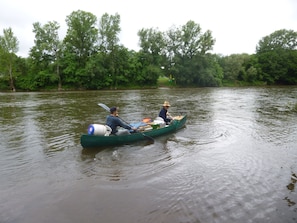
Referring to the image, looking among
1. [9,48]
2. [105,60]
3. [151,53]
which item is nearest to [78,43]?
[105,60]

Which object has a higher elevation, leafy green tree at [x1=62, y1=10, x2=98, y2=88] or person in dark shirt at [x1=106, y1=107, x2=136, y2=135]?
leafy green tree at [x1=62, y1=10, x2=98, y2=88]

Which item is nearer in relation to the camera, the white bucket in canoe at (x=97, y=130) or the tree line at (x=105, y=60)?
the white bucket in canoe at (x=97, y=130)

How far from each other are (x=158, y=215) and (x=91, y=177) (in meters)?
2.40

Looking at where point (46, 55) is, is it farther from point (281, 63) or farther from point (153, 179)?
point (281, 63)

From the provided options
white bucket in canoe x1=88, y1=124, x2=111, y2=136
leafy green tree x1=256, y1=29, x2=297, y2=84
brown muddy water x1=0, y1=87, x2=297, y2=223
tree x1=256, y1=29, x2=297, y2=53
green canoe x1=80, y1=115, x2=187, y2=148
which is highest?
tree x1=256, y1=29, x2=297, y2=53

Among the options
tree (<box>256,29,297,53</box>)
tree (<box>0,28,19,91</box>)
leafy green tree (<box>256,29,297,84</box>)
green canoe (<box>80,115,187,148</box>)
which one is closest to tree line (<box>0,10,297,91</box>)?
tree (<box>0,28,19,91</box>)

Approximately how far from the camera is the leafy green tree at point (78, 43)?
4375 cm

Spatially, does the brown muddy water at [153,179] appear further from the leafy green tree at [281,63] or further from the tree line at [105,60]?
the leafy green tree at [281,63]

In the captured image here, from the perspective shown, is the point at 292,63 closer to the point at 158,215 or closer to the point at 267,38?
the point at 267,38

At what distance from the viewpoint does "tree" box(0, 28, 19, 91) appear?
41.4 meters

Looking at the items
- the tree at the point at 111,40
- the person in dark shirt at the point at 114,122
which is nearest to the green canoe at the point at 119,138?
the person in dark shirt at the point at 114,122

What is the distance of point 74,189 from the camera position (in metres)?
5.34

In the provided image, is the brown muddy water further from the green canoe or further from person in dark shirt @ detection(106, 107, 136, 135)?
person in dark shirt @ detection(106, 107, 136, 135)

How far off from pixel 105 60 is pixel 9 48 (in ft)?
57.8
